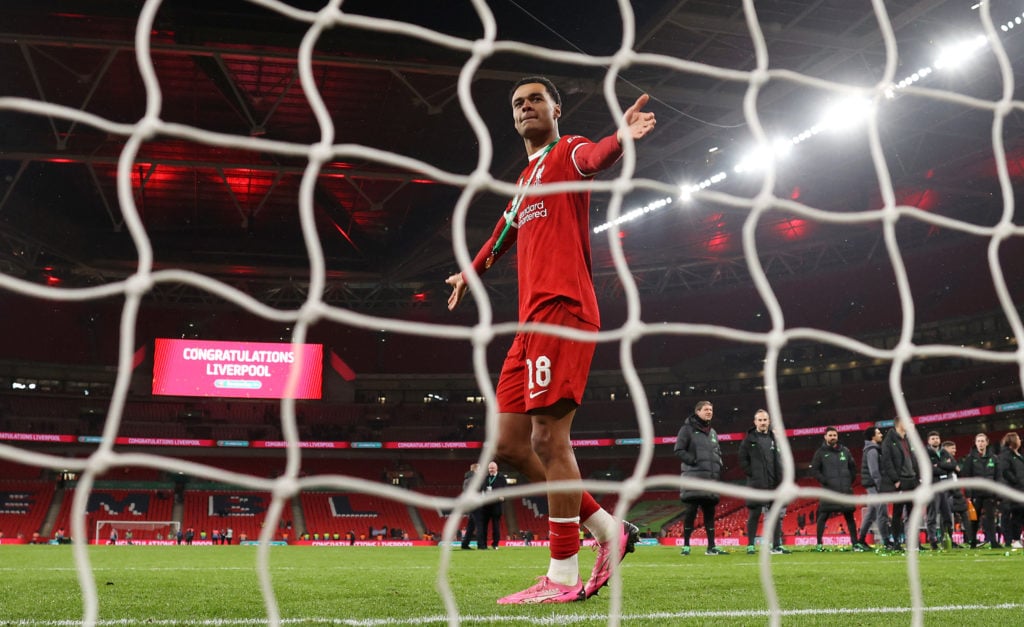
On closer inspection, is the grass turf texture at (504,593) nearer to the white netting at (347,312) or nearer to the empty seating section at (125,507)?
the white netting at (347,312)

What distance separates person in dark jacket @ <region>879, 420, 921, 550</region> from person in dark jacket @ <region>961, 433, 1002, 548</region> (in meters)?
1.11

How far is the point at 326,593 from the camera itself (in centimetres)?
418

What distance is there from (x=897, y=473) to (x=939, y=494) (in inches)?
52.0

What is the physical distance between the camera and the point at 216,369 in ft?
93.2

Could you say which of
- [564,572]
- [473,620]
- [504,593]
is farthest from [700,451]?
[473,620]

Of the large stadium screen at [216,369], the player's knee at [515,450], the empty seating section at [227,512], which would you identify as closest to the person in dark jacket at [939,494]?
the player's knee at [515,450]

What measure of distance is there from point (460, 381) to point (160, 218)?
Answer: 15475 mm

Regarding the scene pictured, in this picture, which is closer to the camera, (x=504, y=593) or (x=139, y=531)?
(x=504, y=593)

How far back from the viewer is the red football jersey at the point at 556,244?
10.3 feet

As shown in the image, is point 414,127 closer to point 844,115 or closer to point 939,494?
point 844,115

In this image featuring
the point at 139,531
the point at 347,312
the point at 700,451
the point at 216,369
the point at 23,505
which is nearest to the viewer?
the point at 347,312

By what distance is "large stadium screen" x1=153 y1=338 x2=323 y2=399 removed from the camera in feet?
92.1

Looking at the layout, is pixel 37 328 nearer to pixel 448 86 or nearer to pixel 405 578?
pixel 448 86

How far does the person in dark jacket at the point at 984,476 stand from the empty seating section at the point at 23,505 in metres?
27.0
